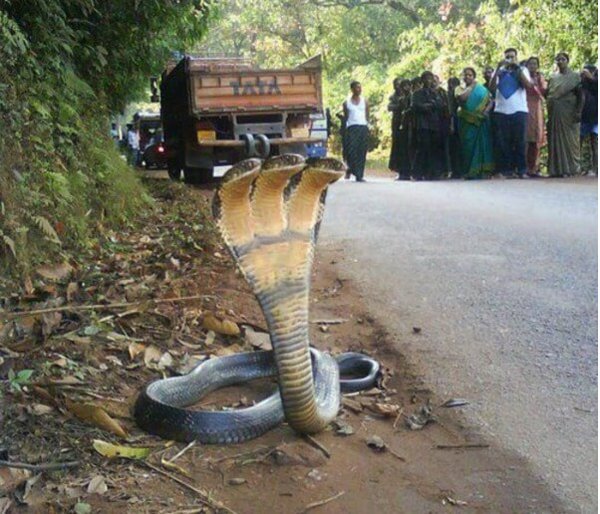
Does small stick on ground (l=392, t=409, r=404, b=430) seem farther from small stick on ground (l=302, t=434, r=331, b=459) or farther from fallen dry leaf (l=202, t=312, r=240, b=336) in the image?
fallen dry leaf (l=202, t=312, r=240, b=336)

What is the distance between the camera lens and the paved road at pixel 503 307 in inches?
140

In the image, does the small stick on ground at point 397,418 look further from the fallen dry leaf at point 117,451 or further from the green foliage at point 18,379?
the green foliage at point 18,379

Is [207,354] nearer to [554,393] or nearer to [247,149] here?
[554,393]

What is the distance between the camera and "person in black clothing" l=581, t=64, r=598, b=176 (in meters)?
15.2

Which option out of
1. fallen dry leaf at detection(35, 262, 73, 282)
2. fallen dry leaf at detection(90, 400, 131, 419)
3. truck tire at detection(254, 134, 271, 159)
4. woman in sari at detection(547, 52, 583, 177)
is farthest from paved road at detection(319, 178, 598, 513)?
woman in sari at detection(547, 52, 583, 177)

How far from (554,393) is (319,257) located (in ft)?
11.3

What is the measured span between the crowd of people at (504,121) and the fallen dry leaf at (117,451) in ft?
42.4

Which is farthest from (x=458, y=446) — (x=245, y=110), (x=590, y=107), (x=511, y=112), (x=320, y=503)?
(x=590, y=107)

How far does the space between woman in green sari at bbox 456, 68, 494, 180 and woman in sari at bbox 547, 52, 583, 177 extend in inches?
47.0

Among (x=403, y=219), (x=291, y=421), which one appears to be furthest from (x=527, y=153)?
(x=291, y=421)

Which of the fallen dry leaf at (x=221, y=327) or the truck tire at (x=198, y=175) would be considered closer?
the fallen dry leaf at (x=221, y=327)

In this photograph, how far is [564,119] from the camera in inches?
617

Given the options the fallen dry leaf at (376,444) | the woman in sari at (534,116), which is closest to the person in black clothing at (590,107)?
the woman in sari at (534,116)

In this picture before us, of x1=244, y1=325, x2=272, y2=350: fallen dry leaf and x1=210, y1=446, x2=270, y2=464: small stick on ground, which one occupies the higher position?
x1=244, y1=325, x2=272, y2=350: fallen dry leaf
